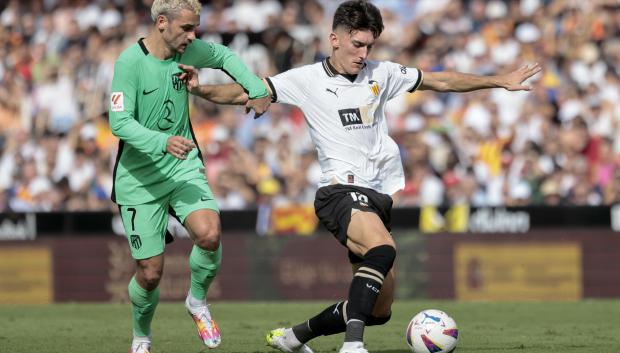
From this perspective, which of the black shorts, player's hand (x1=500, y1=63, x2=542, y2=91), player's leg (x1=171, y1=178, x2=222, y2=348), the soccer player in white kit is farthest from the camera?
player's hand (x1=500, y1=63, x2=542, y2=91)

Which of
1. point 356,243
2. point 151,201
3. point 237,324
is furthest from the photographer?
point 237,324

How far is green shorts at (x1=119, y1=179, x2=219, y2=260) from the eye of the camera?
30.1 feet

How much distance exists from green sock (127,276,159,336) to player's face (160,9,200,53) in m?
1.88

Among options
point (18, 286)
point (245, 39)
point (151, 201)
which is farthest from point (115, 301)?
point (151, 201)

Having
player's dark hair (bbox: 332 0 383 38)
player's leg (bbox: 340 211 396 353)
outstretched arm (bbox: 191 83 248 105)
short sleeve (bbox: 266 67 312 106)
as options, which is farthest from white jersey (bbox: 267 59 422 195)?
player's leg (bbox: 340 211 396 353)

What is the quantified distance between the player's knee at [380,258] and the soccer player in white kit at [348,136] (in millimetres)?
167

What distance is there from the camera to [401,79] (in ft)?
31.0

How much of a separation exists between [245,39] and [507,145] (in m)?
4.94

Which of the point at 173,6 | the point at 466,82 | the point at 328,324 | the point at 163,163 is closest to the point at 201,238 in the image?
the point at 163,163

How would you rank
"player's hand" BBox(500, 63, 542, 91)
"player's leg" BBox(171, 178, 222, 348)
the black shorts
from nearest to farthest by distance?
the black shorts, "player's leg" BBox(171, 178, 222, 348), "player's hand" BBox(500, 63, 542, 91)

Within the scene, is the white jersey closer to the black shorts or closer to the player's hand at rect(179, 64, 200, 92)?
the black shorts

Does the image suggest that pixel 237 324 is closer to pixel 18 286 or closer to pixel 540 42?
pixel 18 286

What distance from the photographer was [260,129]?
62.4 ft

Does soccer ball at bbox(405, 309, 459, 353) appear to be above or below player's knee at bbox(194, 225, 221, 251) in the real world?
below
